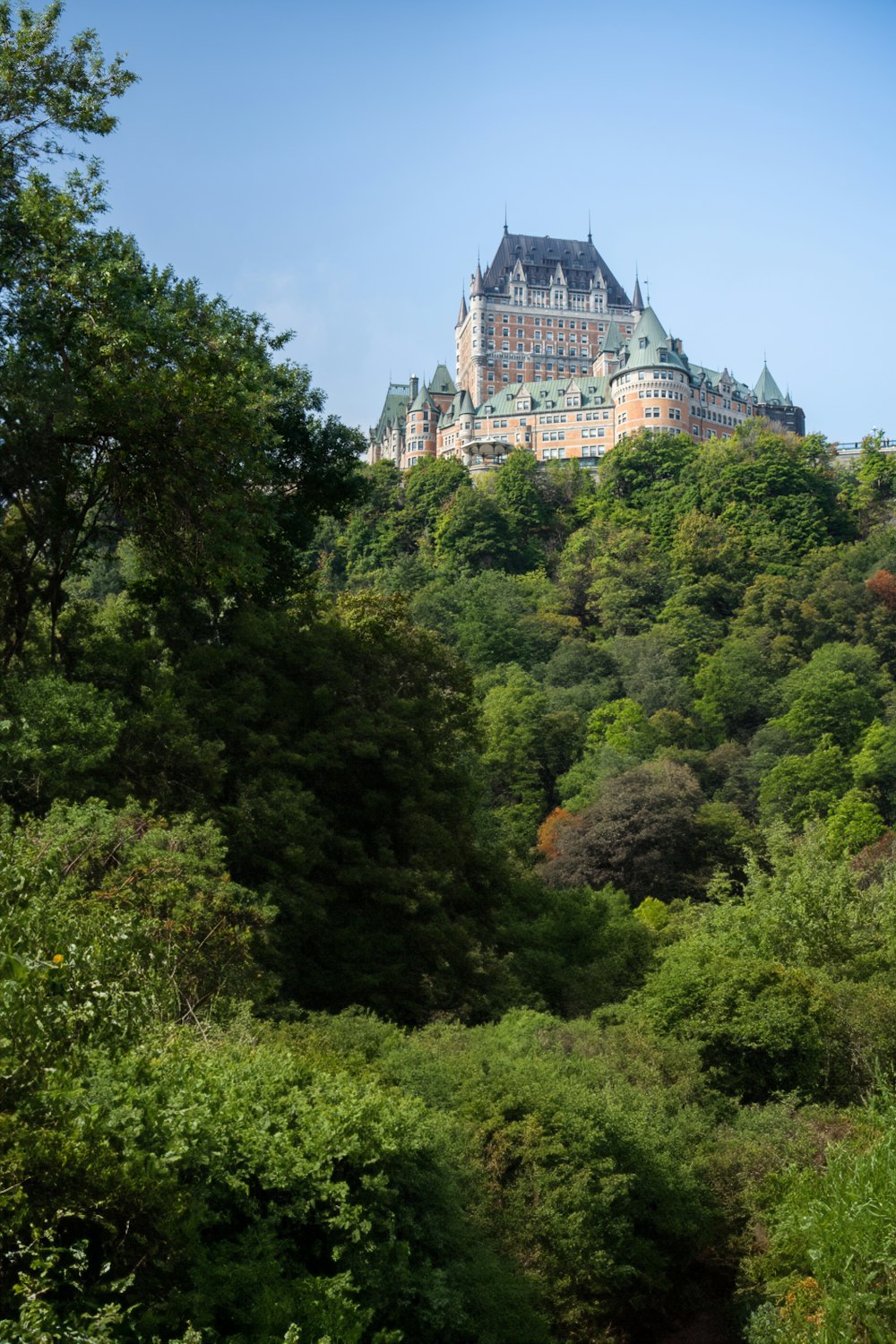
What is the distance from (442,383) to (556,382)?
47.3 ft

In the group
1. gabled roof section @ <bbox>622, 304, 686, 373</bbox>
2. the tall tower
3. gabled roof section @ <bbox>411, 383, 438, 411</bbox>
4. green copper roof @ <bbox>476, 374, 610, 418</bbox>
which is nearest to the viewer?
gabled roof section @ <bbox>622, 304, 686, 373</bbox>

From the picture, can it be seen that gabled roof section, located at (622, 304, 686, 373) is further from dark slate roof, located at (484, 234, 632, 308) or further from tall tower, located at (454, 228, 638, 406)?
dark slate roof, located at (484, 234, 632, 308)

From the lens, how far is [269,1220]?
11.0 meters

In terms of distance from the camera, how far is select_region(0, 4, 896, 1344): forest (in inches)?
411

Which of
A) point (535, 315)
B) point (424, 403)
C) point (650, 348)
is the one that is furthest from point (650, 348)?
point (535, 315)

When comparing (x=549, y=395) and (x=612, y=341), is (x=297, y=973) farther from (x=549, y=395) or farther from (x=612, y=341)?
(x=612, y=341)

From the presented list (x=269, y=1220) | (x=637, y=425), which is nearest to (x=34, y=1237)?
(x=269, y=1220)

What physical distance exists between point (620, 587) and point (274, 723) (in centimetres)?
5420

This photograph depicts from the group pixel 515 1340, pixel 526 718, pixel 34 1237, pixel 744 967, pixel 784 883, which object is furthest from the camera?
pixel 526 718

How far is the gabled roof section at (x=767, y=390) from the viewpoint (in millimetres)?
116250

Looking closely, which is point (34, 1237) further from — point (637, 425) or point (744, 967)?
point (637, 425)

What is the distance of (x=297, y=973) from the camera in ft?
64.8

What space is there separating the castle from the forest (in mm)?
72590

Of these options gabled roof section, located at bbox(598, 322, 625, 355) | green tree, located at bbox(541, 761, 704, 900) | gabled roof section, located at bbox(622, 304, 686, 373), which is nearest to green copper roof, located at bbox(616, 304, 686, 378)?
gabled roof section, located at bbox(622, 304, 686, 373)
